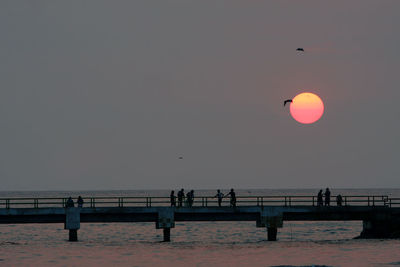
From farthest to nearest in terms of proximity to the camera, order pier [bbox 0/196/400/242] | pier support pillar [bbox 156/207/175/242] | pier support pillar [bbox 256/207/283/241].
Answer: pier support pillar [bbox 256/207/283/241] < pier support pillar [bbox 156/207/175/242] < pier [bbox 0/196/400/242]

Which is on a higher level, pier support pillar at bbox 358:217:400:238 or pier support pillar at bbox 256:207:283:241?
pier support pillar at bbox 256:207:283:241

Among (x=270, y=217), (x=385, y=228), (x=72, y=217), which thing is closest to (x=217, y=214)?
(x=270, y=217)

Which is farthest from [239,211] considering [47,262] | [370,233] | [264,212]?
[47,262]

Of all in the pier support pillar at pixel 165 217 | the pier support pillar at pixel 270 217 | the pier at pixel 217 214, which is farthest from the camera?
the pier support pillar at pixel 270 217

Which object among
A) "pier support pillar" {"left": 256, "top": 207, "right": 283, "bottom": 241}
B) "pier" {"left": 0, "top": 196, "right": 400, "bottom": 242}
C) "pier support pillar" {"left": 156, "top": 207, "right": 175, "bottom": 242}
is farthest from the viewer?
"pier support pillar" {"left": 256, "top": 207, "right": 283, "bottom": 241}

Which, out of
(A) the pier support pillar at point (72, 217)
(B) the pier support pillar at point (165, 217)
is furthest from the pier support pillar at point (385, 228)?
(A) the pier support pillar at point (72, 217)

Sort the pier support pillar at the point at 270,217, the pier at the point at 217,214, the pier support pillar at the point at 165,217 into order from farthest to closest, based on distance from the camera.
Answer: the pier support pillar at the point at 270,217, the pier support pillar at the point at 165,217, the pier at the point at 217,214

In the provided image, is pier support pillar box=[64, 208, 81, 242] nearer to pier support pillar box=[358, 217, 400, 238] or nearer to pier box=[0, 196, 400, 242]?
pier box=[0, 196, 400, 242]

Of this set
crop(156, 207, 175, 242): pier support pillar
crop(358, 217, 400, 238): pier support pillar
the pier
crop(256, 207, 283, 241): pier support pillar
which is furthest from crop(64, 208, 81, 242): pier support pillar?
crop(358, 217, 400, 238): pier support pillar

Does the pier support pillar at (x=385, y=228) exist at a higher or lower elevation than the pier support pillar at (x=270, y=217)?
lower

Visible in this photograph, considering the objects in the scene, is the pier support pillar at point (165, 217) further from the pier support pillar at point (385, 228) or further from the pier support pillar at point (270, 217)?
the pier support pillar at point (385, 228)

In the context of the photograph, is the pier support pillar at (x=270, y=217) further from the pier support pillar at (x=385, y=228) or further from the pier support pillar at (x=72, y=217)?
the pier support pillar at (x=72, y=217)

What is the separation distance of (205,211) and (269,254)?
763 centimetres

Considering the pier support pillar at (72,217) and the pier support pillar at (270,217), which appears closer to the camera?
the pier support pillar at (72,217)
